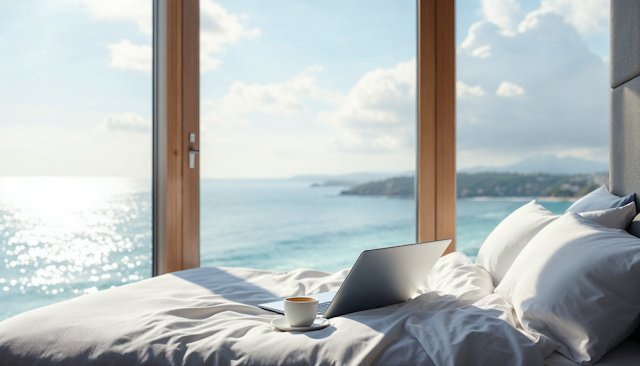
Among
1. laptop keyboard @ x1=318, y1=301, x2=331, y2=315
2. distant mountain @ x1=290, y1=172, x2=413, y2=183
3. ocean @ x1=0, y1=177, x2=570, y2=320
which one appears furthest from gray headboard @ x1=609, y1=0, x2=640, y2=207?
distant mountain @ x1=290, y1=172, x2=413, y2=183

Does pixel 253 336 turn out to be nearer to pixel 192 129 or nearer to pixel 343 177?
pixel 192 129

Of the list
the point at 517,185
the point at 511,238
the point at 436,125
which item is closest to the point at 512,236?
the point at 511,238

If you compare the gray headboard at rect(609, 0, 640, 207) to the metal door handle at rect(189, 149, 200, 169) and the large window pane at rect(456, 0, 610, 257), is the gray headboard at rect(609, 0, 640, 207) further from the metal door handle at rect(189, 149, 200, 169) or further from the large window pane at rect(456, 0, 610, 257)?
the metal door handle at rect(189, 149, 200, 169)

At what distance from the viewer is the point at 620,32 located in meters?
1.80

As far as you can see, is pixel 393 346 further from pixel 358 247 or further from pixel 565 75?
pixel 358 247

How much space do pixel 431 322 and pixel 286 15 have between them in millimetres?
2851

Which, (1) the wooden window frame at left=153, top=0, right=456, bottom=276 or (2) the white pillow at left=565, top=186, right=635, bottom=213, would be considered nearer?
(2) the white pillow at left=565, top=186, right=635, bottom=213

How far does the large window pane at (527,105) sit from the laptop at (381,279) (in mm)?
1970

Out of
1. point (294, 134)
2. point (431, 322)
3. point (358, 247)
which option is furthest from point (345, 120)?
point (431, 322)

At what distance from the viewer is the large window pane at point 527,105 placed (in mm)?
3115

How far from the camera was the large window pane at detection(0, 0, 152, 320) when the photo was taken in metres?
2.59

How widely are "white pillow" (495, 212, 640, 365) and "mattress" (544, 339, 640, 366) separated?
0.02 metres

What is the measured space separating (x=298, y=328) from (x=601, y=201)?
1.21 meters

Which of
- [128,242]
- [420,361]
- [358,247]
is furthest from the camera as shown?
[358,247]
